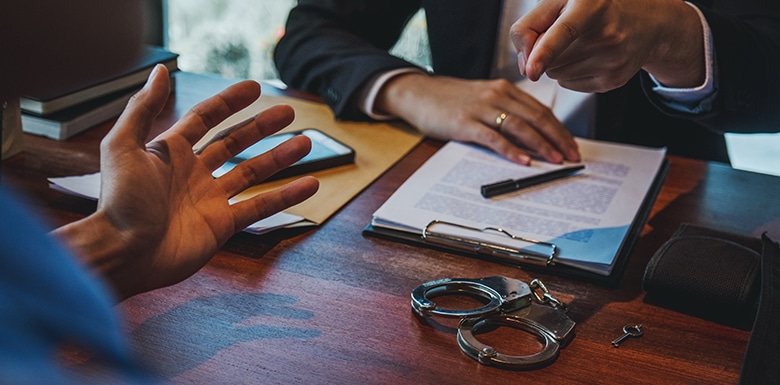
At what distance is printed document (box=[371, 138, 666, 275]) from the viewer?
979 millimetres

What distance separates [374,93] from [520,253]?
1.71ft

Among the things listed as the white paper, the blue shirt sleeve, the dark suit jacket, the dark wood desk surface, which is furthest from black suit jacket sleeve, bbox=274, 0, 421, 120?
the white paper

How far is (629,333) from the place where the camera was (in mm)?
811

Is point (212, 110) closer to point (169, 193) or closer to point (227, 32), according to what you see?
point (169, 193)

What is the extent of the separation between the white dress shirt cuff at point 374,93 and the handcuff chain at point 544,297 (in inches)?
22.4

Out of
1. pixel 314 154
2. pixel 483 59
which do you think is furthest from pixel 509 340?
pixel 483 59

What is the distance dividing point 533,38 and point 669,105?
1.50 ft

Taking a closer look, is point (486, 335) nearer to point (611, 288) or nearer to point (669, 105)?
point (611, 288)

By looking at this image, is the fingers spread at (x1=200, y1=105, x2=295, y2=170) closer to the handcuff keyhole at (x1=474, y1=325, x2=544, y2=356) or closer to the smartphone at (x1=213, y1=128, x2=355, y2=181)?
the smartphone at (x1=213, y1=128, x2=355, y2=181)

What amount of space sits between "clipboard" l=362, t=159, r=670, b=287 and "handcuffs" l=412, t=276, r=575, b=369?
0.17ft

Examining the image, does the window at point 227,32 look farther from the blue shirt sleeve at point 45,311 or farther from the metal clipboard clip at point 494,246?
the blue shirt sleeve at point 45,311

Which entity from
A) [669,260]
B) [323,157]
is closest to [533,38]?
[669,260]

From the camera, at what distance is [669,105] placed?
4.20ft

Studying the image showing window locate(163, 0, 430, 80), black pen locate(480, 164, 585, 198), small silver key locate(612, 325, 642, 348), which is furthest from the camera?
window locate(163, 0, 430, 80)
